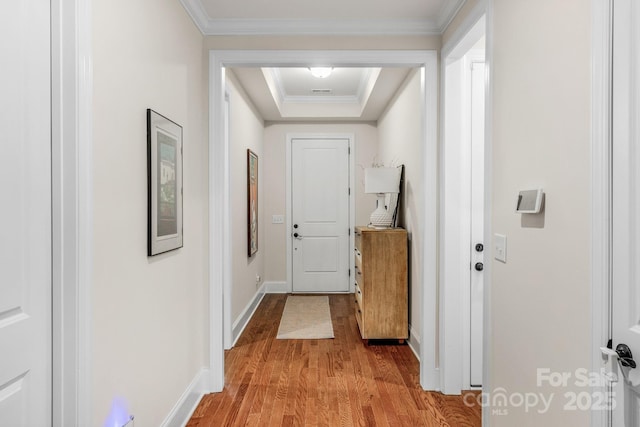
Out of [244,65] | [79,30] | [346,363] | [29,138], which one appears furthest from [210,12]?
[346,363]

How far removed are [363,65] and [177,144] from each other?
1.42 m

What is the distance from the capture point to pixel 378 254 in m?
3.37

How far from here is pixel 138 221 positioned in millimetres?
1630

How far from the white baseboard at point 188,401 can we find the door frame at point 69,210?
91 cm

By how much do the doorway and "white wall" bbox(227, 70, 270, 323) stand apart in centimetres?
193

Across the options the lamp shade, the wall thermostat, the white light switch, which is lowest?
the white light switch

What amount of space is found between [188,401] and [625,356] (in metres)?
2.21

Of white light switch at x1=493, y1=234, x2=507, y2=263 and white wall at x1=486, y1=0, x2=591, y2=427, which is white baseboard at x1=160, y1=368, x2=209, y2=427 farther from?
white light switch at x1=493, y1=234, x2=507, y2=263

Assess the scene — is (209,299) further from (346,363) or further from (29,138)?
(29,138)

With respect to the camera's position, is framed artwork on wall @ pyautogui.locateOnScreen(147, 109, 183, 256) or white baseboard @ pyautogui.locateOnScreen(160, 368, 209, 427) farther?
white baseboard @ pyautogui.locateOnScreen(160, 368, 209, 427)

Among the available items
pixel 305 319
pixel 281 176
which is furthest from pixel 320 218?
pixel 305 319

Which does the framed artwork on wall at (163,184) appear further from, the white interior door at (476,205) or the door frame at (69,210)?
the white interior door at (476,205)

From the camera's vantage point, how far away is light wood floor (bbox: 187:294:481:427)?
224 centimetres

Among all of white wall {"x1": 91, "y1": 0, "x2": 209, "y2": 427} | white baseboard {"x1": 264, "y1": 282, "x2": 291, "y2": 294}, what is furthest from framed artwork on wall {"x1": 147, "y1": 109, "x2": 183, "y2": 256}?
white baseboard {"x1": 264, "y1": 282, "x2": 291, "y2": 294}
